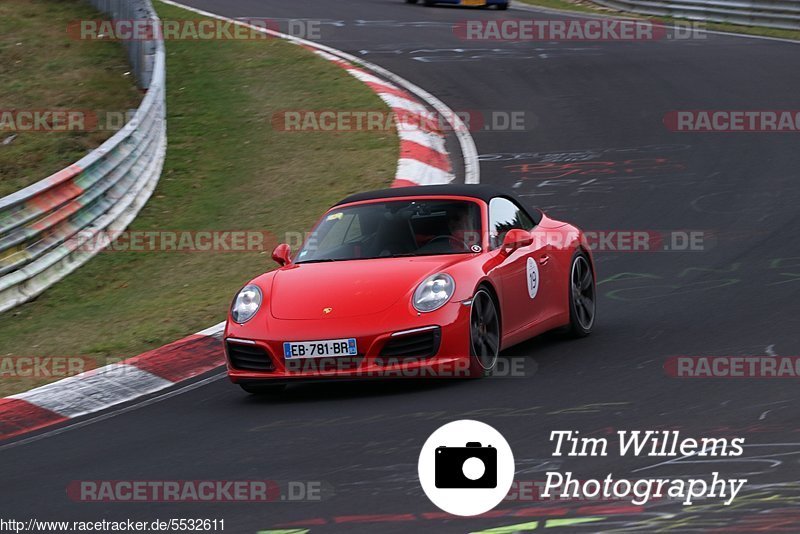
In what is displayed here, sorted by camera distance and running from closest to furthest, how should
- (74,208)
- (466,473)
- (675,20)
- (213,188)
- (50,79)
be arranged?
(466,473), (74,208), (213,188), (50,79), (675,20)

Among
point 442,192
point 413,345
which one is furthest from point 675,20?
point 413,345

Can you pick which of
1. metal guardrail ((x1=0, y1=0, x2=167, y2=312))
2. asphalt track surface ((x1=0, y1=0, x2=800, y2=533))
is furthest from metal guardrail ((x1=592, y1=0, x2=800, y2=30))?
metal guardrail ((x1=0, y1=0, x2=167, y2=312))

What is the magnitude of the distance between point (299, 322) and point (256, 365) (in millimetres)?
371

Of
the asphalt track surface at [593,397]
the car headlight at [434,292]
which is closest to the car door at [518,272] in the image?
the asphalt track surface at [593,397]

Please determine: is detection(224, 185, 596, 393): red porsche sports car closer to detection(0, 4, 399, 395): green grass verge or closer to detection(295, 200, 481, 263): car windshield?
detection(295, 200, 481, 263): car windshield

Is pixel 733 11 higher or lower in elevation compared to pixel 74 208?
higher

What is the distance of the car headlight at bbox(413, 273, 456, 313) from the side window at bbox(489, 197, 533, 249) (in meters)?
0.78

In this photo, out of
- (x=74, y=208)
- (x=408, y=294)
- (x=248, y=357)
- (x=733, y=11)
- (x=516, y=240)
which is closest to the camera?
(x=408, y=294)

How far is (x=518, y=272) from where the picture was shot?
28.9 feet

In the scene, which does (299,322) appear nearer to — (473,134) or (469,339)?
(469,339)

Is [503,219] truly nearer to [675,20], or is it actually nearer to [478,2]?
[675,20]

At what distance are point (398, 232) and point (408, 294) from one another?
917 millimetres

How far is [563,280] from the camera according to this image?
9430mm

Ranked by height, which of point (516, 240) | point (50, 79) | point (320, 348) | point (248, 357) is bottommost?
point (248, 357)
